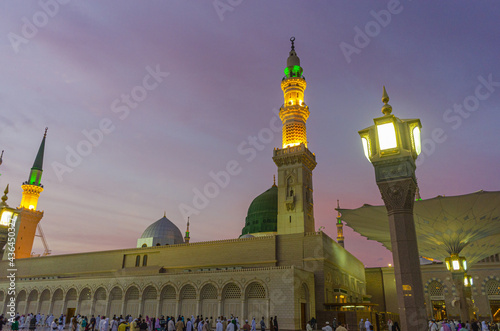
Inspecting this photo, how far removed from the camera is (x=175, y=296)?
29203 mm

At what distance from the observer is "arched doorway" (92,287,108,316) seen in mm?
32188

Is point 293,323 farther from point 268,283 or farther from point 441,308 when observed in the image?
point 441,308

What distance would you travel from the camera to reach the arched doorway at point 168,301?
28.8 metres

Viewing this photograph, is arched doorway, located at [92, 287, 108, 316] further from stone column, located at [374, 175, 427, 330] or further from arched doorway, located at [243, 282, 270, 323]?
stone column, located at [374, 175, 427, 330]

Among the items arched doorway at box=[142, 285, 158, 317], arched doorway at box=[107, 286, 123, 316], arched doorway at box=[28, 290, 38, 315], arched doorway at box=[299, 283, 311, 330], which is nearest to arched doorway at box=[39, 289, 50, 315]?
arched doorway at box=[28, 290, 38, 315]

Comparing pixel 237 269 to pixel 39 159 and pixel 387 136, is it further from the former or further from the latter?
pixel 39 159

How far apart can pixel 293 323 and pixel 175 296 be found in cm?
1078

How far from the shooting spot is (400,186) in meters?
6.98

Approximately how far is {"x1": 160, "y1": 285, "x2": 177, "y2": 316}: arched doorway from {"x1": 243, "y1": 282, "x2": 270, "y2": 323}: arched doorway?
6.65 metres

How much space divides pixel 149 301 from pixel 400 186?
28.3 m

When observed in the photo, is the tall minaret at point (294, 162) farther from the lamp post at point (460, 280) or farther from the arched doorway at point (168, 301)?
the lamp post at point (460, 280)

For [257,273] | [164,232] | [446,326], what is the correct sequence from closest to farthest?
[446,326], [257,273], [164,232]

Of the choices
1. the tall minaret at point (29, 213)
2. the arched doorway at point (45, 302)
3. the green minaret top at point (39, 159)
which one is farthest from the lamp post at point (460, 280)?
the green minaret top at point (39, 159)

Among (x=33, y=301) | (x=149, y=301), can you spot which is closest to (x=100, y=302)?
(x=149, y=301)
